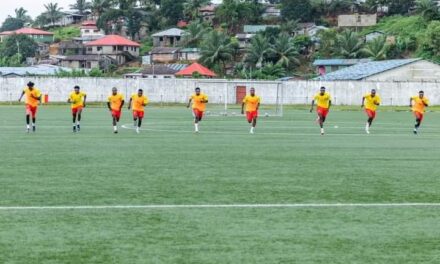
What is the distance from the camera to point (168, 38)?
14900 centimetres

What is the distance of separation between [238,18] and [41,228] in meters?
142

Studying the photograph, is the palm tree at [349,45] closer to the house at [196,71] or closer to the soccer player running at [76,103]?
the house at [196,71]

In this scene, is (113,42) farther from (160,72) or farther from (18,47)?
(160,72)

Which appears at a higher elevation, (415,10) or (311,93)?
(415,10)

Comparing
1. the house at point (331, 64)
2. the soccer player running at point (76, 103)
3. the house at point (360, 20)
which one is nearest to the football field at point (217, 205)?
the soccer player running at point (76, 103)

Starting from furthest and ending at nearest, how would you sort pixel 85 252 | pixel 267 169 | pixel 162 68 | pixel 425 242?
pixel 162 68, pixel 267 169, pixel 425 242, pixel 85 252

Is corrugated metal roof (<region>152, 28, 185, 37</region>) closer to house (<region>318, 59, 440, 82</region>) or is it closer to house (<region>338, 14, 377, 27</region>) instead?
house (<region>338, 14, 377, 27</region>)

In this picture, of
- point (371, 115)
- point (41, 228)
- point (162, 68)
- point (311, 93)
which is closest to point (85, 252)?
point (41, 228)

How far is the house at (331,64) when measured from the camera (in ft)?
359

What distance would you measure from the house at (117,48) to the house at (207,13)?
1579cm

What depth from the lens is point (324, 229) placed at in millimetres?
10000

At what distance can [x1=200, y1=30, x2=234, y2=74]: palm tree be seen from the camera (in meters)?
117

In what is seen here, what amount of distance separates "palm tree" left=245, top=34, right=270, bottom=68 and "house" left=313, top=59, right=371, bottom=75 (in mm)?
6455

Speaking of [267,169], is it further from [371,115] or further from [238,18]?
[238,18]
